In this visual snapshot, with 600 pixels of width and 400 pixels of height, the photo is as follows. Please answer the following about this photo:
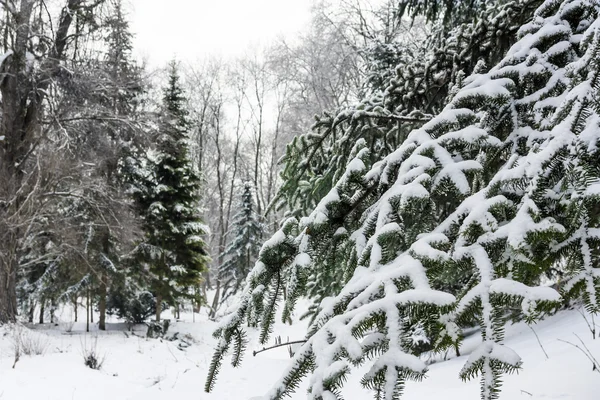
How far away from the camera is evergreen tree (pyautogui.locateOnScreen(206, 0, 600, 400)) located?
3.27 ft

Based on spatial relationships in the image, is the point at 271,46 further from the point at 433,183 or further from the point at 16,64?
the point at 433,183

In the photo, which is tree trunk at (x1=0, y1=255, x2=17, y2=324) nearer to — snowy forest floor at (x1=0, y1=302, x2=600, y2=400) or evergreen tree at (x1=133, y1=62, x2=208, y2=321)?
snowy forest floor at (x1=0, y1=302, x2=600, y2=400)

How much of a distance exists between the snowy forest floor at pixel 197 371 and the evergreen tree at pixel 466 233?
3.57ft

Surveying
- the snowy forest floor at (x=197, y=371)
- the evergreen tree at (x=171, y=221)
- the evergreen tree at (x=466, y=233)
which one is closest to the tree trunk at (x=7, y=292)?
the snowy forest floor at (x=197, y=371)

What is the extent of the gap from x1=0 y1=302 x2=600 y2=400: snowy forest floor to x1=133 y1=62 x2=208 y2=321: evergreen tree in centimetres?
153

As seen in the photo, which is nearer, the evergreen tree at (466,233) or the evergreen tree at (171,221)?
the evergreen tree at (466,233)

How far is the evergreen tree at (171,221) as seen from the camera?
13.0 meters

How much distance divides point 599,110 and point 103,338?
459 inches

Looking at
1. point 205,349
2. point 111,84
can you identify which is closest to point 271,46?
point 111,84

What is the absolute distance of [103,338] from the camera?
10.6 metres

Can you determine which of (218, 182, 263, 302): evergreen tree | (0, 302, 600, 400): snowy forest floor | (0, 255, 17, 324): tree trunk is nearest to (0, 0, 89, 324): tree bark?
(0, 255, 17, 324): tree trunk

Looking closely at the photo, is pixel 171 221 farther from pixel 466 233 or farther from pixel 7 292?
pixel 466 233

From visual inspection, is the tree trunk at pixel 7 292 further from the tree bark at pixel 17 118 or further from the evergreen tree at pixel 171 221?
the evergreen tree at pixel 171 221

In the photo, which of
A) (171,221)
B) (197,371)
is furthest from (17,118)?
(197,371)
